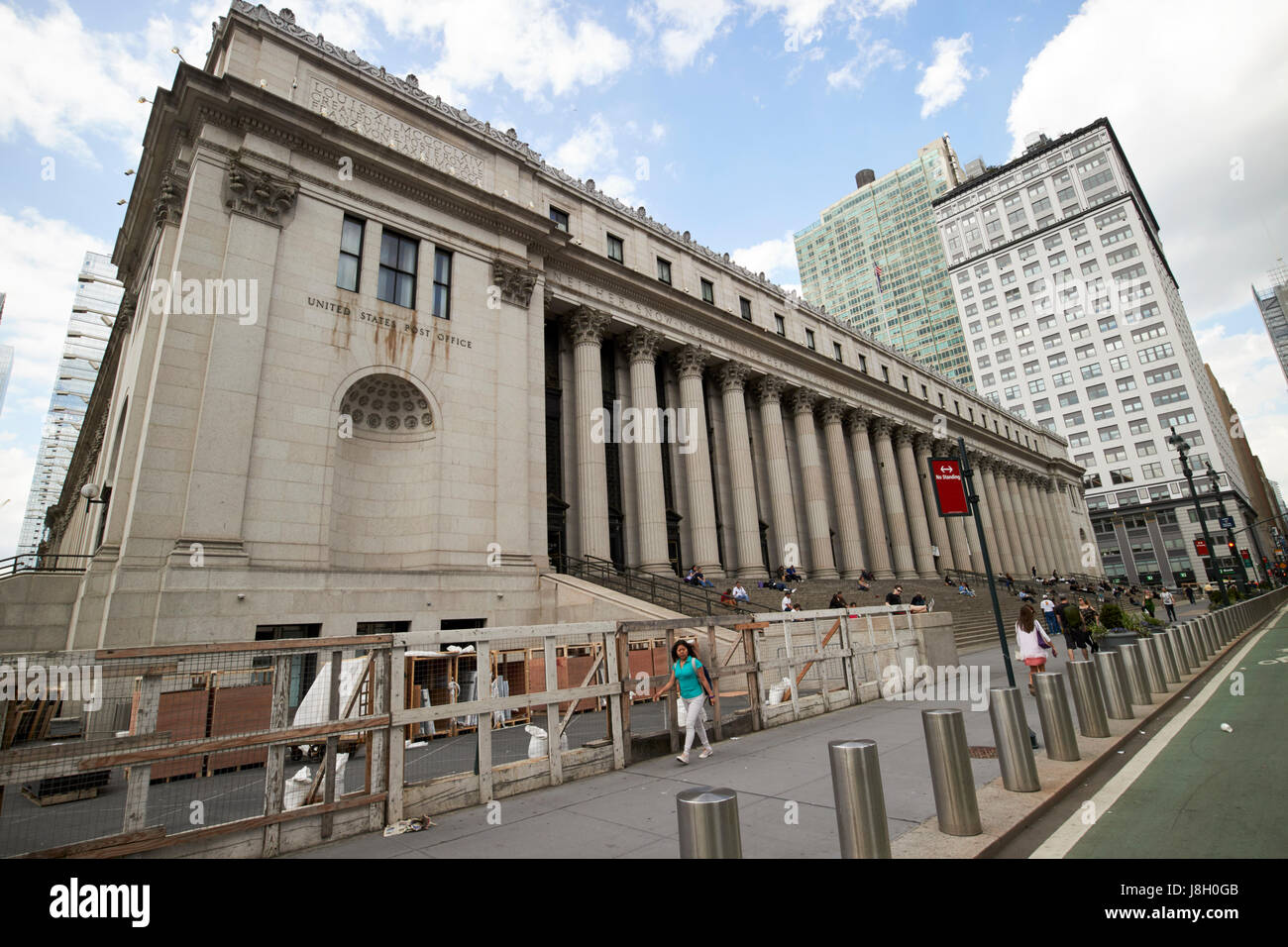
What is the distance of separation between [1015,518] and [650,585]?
50.2 meters

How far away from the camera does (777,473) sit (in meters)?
33.8

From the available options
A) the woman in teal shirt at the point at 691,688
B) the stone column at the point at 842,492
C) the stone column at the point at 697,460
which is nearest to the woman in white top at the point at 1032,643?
the woman in teal shirt at the point at 691,688

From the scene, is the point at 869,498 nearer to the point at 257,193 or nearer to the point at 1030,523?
the point at 1030,523

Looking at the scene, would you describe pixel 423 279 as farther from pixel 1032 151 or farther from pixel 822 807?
pixel 1032 151

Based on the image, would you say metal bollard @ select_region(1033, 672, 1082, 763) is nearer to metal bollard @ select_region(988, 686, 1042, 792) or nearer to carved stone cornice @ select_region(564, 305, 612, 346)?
metal bollard @ select_region(988, 686, 1042, 792)

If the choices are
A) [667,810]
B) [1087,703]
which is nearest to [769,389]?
[1087,703]

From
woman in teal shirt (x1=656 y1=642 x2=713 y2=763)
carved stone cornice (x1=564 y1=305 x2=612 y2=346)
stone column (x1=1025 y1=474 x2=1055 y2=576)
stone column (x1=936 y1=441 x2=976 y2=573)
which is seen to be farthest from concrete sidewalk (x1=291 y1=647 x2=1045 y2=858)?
stone column (x1=1025 y1=474 x2=1055 y2=576)

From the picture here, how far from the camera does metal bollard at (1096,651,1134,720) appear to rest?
9008 mm

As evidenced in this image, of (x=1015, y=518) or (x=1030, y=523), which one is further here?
(x=1030, y=523)

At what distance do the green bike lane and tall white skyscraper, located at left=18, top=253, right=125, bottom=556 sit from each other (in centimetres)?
6635

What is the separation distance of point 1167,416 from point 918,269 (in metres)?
50.2
